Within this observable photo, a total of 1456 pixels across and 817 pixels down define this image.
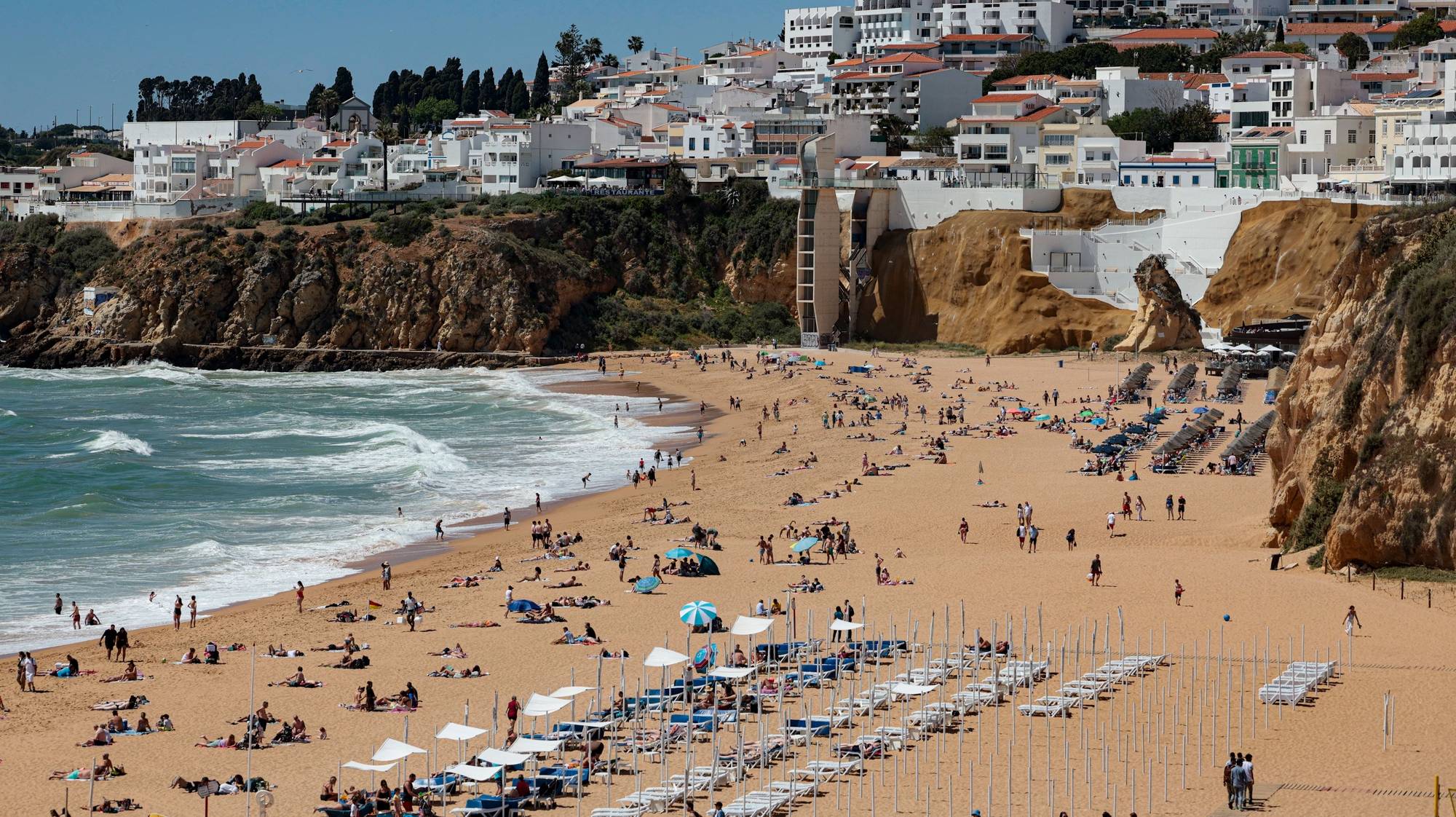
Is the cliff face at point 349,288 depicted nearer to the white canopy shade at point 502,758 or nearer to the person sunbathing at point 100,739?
the person sunbathing at point 100,739

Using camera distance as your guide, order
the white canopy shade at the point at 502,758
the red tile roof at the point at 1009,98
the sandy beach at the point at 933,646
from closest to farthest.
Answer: the white canopy shade at the point at 502,758 < the sandy beach at the point at 933,646 < the red tile roof at the point at 1009,98

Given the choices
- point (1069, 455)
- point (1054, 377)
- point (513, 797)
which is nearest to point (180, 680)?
point (513, 797)

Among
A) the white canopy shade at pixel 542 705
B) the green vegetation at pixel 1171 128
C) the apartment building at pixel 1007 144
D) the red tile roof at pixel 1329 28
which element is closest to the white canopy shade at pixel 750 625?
the white canopy shade at pixel 542 705

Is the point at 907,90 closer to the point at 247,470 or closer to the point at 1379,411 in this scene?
the point at 247,470

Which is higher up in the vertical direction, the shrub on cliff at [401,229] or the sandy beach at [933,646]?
the shrub on cliff at [401,229]

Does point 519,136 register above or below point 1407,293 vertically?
above

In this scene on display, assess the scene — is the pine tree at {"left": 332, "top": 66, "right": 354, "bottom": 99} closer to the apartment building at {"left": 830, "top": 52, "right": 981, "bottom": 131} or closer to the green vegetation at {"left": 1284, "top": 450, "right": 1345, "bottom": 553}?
the apartment building at {"left": 830, "top": 52, "right": 981, "bottom": 131}

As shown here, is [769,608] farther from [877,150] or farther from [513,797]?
[877,150]

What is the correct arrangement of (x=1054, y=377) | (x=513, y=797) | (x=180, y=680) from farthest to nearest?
1. (x=1054, y=377)
2. (x=180, y=680)
3. (x=513, y=797)
